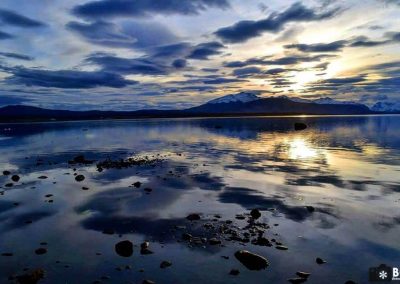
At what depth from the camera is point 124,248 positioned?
599 inches

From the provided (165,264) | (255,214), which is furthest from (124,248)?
(255,214)

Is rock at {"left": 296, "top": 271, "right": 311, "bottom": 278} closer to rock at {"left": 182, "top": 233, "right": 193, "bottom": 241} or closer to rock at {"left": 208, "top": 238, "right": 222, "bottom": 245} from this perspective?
rock at {"left": 208, "top": 238, "right": 222, "bottom": 245}

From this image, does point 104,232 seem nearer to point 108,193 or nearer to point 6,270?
point 6,270

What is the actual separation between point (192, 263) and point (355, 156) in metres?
37.3

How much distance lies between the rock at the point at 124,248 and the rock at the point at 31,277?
317cm

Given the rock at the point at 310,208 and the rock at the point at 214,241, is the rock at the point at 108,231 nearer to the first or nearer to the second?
the rock at the point at 214,241

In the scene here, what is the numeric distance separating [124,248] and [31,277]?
3.83 metres

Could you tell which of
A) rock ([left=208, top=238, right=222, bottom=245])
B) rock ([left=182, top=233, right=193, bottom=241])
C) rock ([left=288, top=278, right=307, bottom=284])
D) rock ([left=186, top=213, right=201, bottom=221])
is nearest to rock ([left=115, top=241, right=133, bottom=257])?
rock ([left=182, top=233, right=193, bottom=241])

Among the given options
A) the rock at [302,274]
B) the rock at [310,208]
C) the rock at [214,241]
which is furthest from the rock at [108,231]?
the rock at [310,208]

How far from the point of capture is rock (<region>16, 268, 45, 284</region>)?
1245cm

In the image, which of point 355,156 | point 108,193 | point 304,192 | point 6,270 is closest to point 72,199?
point 108,193

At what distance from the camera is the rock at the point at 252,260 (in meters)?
13.8

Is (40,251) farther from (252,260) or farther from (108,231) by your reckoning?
(252,260)

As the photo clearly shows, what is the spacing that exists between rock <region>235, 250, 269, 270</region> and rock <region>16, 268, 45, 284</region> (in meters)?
7.51
